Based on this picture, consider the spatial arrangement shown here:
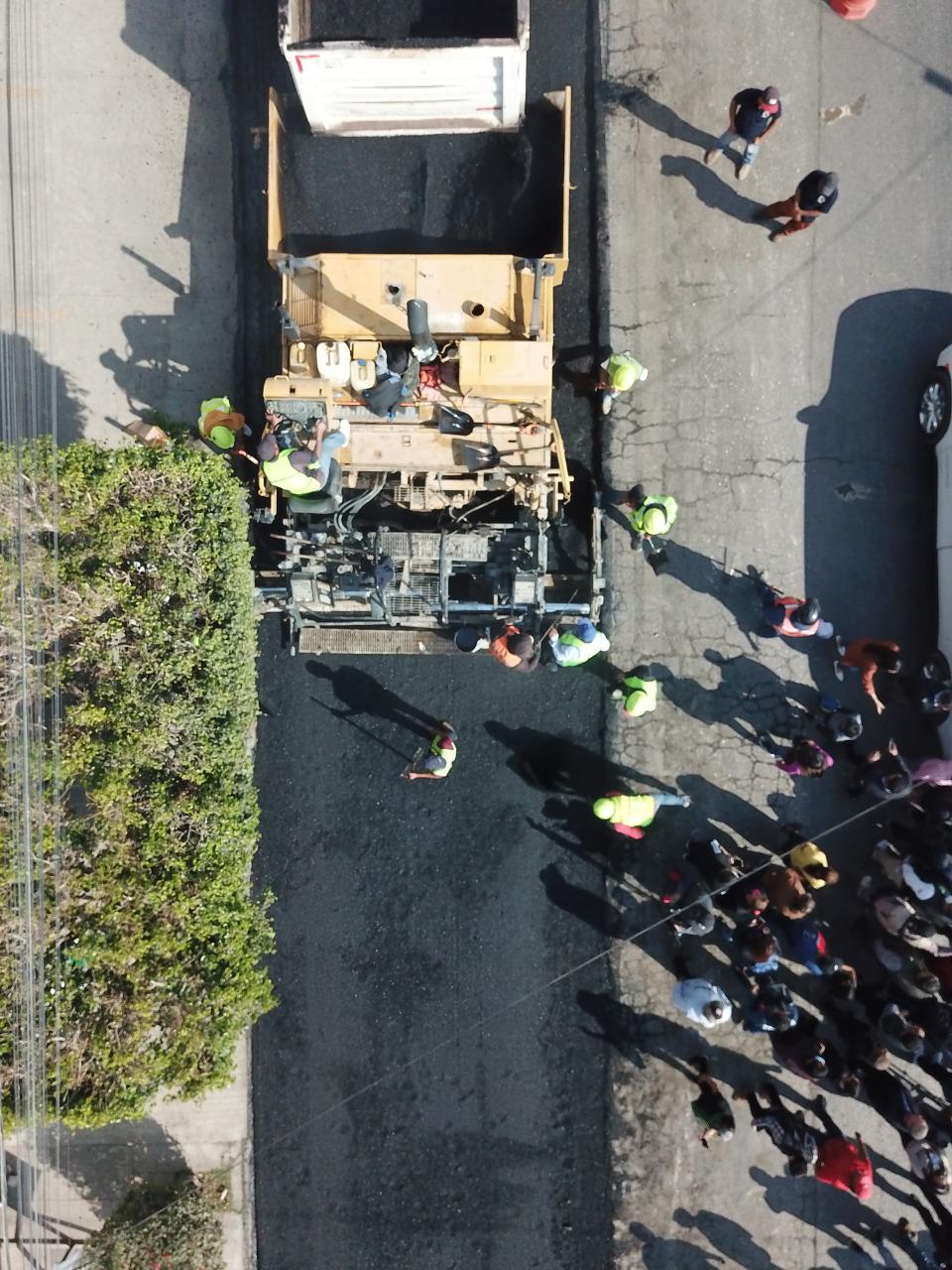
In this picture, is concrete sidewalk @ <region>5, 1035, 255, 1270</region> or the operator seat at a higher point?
the operator seat

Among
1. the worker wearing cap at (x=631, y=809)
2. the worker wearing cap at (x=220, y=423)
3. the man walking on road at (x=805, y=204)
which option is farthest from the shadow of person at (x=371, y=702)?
the man walking on road at (x=805, y=204)

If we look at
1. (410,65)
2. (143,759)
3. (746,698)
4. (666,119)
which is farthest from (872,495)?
(143,759)

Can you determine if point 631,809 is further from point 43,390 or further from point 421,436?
point 43,390

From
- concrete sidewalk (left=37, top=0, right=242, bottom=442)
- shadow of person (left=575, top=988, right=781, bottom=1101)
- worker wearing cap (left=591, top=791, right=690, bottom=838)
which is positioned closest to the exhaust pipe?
concrete sidewalk (left=37, top=0, right=242, bottom=442)

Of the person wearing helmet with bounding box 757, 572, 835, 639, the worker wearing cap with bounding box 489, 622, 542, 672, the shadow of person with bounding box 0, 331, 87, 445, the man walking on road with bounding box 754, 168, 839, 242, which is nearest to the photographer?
the worker wearing cap with bounding box 489, 622, 542, 672

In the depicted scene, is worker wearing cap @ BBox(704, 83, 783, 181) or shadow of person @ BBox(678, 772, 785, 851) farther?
shadow of person @ BBox(678, 772, 785, 851)

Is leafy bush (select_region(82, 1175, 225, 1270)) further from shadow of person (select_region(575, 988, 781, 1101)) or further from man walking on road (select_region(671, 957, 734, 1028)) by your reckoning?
man walking on road (select_region(671, 957, 734, 1028))

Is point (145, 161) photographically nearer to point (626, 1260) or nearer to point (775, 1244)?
point (626, 1260)

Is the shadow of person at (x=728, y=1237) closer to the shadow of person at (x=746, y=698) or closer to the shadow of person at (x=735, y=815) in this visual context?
the shadow of person at (x=735, y=815)
